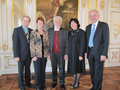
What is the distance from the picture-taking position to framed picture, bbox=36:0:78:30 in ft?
11.9

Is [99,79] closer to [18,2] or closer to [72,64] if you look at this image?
[72,64]

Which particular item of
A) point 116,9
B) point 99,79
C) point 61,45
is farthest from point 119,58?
point 61,45

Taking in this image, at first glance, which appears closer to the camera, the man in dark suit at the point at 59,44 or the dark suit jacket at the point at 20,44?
the dark suit jacket at the point at 20,44

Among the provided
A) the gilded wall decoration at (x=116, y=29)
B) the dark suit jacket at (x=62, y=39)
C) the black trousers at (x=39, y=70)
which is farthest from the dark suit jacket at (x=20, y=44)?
the gilded wall decoration at (x=116, y=29)

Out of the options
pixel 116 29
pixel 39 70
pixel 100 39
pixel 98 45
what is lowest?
pixel 39 70

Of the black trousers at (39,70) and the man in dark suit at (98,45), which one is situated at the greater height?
the man in dark suit at (98,45)

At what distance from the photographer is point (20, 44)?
2289 mm

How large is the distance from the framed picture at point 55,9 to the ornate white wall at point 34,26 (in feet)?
0.69

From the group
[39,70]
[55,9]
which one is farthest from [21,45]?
[55,9]

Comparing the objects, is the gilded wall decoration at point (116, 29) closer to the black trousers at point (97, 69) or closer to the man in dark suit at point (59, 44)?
the black trousers at point (97, 69)

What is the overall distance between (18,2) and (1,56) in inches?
80.1

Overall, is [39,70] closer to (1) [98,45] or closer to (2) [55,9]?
(1) [98,45]

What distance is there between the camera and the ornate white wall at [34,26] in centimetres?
348

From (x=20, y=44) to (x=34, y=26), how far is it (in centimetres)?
155
